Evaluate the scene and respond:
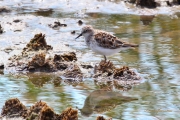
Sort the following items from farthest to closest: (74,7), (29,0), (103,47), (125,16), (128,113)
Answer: (29,0), (74,7), (125,16), (103,47), (128,113)

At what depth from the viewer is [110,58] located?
1213 cm

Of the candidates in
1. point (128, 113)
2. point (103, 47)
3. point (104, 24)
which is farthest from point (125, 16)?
point (128, 113)

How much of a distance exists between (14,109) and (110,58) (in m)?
4.23

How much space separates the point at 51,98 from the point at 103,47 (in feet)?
7.80

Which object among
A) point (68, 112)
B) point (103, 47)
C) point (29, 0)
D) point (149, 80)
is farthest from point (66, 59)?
point (29, 0)

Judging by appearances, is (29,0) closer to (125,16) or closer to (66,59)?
(125,16)

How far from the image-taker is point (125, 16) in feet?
54.1

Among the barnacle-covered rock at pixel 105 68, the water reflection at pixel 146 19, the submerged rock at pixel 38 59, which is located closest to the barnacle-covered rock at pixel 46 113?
the barnacle-covered rock at pixel 105 68

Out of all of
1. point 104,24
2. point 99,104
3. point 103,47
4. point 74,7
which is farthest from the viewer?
point 74,7

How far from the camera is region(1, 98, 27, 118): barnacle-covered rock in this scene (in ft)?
26.9

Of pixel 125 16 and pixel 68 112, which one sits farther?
pixel 125 16

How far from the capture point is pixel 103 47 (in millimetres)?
11391

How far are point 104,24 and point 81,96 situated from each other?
20.1ft

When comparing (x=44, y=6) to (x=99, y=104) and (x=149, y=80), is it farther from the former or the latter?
(x=99, y=104)
